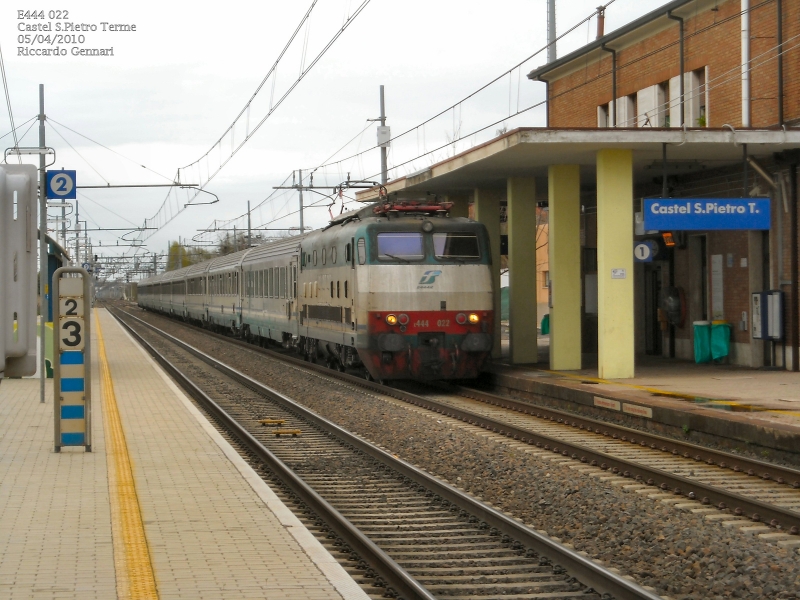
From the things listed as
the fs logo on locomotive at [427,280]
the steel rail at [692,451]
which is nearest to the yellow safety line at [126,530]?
the steel rail at [692,451]

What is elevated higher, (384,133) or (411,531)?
(384,133)

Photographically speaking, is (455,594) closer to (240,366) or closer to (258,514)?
(258,514)

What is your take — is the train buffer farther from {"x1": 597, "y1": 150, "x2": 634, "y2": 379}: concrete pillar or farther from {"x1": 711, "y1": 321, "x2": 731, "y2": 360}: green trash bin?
{"x1": 711, "y1": 321, "x2": 731, "y2": 360}: green trash bin

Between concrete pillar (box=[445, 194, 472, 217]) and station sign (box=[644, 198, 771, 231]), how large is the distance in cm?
938

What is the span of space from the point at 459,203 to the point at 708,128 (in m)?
Result: 10.2

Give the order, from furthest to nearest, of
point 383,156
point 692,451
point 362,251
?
point 383,156, point 362,251, point 692,451

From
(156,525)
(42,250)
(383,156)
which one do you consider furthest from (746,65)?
(156,525)

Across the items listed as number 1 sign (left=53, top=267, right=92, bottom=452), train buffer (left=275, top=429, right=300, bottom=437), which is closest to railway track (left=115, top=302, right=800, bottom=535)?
train buffer (left=275, top=429, right=300, bottom=437)

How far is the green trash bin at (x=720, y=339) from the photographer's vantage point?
19.0 m

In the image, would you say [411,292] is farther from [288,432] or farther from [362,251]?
[288,432]

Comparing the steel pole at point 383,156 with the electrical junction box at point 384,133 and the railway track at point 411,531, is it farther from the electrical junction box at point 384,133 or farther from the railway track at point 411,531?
the railway track at point 411,531

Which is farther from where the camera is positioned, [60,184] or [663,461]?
[60,184]

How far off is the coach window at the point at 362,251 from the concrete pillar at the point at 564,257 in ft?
11.5

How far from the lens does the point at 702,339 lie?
64.2 feet
